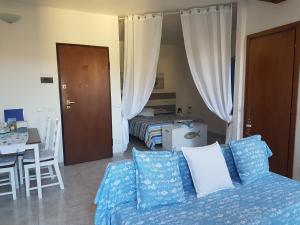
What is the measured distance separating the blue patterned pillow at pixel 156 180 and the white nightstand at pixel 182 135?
2499 millimetres

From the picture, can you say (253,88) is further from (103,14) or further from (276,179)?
(103,14)

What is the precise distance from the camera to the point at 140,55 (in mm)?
4051

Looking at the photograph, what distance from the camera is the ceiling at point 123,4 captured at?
11.4 ft

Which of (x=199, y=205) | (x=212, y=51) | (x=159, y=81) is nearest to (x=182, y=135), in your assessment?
(x=212, y=51)

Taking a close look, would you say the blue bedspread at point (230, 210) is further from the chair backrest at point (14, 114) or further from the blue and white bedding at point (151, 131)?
the blue and white bedding at point (151, 131)

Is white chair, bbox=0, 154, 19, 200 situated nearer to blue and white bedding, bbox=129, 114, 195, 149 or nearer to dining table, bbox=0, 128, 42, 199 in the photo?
dining table, bbox=0, 128, 42, 199

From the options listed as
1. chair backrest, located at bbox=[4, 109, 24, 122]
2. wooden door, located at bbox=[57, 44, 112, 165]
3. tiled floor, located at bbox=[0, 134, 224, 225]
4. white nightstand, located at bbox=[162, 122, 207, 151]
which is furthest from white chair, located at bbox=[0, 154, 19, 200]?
white nightstand, located at bbox=[162, 122, 207, 151]

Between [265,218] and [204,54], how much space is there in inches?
109

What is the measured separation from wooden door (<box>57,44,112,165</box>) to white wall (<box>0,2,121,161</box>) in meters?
0.16

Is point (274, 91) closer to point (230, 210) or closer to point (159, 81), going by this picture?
point (230, 210)

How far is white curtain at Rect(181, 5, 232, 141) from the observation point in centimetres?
366

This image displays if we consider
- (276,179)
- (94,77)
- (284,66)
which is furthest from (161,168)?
(94,77)

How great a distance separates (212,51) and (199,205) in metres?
2.69

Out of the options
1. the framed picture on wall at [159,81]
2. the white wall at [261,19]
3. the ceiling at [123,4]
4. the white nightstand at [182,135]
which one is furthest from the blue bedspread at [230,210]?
the framed picture on wall at [159,81]
